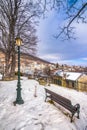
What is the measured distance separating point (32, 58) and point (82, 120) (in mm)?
22886

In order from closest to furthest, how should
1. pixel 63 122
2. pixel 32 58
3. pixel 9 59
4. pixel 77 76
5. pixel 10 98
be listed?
pixel 63 122
pixel 10 98
pixel 9 59
pixel 32 58
pixel 77 76

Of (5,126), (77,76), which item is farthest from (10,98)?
Answer: (77,76)

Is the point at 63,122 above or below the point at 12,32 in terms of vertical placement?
below

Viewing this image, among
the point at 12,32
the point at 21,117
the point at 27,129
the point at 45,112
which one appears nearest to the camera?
the point at 27,129

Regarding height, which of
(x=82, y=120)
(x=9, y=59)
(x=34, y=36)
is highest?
(x=34, y=36)

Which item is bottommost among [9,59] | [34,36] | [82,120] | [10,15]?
[82,120]

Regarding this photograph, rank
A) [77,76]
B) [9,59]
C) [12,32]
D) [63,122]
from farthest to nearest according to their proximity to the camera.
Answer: [77,76] → [9,59] → [12,32] → [63,122]

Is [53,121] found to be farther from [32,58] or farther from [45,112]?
[32,58]

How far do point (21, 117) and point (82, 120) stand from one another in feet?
8.61

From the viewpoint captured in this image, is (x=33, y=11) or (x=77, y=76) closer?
(x=33, y=11)

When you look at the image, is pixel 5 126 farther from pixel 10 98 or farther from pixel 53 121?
pixel 10 98

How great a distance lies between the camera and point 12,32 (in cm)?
2723

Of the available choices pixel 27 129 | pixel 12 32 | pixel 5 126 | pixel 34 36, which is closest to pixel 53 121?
pixel 27 129

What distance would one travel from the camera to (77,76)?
165ft
